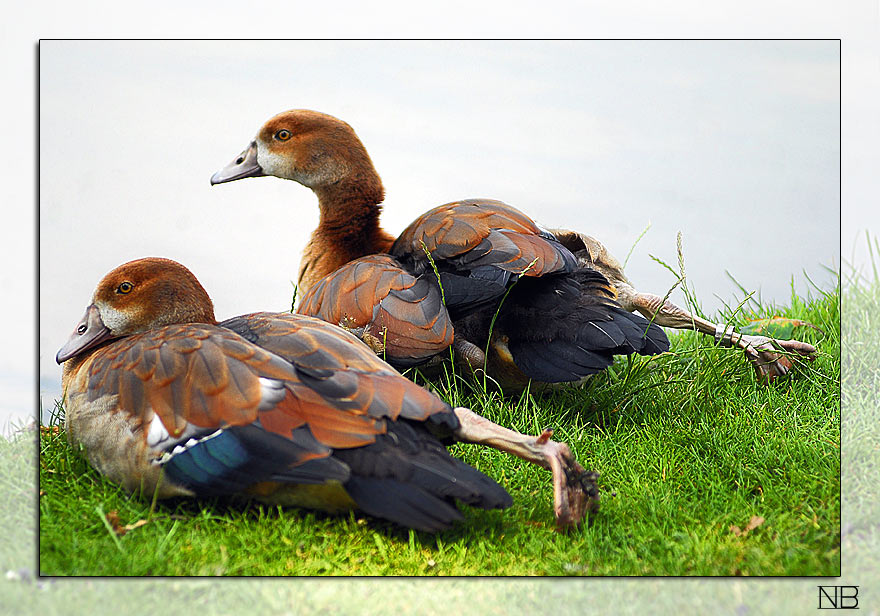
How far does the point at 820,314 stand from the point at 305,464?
9.21 ft

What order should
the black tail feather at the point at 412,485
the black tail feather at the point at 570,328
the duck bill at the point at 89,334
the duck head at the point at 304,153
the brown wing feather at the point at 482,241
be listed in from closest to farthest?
1. the black tail feather at the point at 412,485
2. the duck bill at the point at 89,334
3. the black tail feather at the point at 570,328
4. the brown wing feather at the point at 482,241
5. the duck head at the point at 304,153

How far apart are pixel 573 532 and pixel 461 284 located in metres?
0.91

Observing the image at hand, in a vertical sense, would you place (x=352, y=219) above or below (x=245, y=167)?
below

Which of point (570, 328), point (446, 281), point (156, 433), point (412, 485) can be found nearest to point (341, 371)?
point (412, 485)

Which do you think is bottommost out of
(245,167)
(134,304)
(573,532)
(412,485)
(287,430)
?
(573,532)

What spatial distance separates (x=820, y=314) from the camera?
13.0 ft

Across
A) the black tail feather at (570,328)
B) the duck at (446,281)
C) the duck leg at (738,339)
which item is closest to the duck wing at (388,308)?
the duck at (446,281)

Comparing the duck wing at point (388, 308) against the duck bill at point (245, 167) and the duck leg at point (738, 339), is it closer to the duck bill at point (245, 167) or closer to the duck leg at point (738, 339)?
the duck bill at point (245, 167)

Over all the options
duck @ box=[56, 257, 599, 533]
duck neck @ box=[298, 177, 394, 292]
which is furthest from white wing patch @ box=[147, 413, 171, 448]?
duck neck @ box=[298, 177, 394, 292]

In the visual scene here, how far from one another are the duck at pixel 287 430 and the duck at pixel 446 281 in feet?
1.30

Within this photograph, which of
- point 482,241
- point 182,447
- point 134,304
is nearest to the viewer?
point 182,447

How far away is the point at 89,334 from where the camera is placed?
8.56 ft

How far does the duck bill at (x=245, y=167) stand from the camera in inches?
130

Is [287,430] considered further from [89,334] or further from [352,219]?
[352,219]
